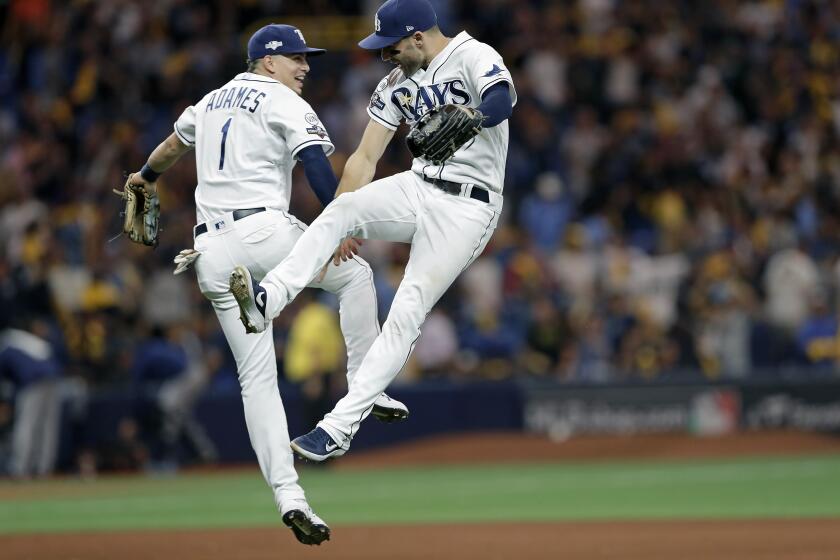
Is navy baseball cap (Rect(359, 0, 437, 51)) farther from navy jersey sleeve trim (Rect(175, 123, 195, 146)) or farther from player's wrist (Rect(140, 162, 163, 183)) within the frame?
player's wrist (Rect(140, 162, 163, 183))

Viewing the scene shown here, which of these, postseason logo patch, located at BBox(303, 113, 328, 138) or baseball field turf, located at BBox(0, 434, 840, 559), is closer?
postseason logo patch, located at BBox(303, 113, 328, 138)

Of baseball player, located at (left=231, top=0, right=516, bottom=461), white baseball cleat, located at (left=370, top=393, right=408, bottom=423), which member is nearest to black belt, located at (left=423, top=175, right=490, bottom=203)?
baseball player, located at (left=231, top=0, right=516, bottom=461)

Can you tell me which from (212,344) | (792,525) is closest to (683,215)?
(212,344)

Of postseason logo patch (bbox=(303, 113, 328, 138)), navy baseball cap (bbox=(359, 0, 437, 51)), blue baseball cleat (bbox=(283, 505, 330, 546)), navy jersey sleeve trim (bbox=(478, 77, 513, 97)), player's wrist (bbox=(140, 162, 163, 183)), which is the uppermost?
navy baseball cap (bbox=(359, 0, 437, 51))

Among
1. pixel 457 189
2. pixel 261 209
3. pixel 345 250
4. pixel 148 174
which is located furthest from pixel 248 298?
pixel 148 174

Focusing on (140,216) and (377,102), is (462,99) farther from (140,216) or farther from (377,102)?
(140,216)

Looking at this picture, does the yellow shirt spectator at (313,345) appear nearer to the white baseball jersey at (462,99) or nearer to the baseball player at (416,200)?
the baseball player at (416,200)

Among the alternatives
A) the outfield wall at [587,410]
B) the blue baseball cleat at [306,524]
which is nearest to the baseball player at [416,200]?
the blue baseball cleat at [306,524]
